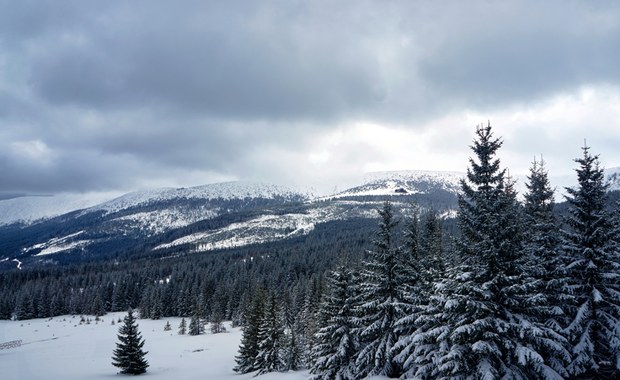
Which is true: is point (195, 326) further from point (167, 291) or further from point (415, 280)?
point (415, 280)

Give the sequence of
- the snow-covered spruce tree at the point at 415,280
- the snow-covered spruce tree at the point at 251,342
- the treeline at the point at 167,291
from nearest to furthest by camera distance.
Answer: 1. the snow-covered spruce tree at the point at 415,280
2. the snow-covered spruce tree at the point at 251,342
3. the treeline at the point at 167,291

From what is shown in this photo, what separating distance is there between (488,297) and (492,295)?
194 millimetres

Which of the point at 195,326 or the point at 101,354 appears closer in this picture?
the point at 101,354

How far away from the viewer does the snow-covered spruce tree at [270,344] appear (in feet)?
143

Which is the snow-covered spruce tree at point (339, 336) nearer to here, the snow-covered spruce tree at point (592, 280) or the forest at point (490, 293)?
the forest at point (490, 293)

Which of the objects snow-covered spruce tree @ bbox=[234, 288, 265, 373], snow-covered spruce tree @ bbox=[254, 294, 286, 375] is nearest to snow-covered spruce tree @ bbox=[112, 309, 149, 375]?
snow-covered spruce tree @ bbox=[234, 288, 265, 373]

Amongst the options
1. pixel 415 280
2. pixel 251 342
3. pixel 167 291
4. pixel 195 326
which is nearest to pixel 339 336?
pixel 415 280

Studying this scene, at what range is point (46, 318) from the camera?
13025 centimetres

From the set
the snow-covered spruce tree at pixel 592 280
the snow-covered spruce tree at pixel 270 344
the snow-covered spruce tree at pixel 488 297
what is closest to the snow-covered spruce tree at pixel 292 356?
the snow-covered spruce tree at pixel 270 344

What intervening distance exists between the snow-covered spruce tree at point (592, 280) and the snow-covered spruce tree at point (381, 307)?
9583mm

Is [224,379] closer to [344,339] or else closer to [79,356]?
[344,339]

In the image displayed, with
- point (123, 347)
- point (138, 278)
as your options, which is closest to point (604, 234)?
point (123, 347)

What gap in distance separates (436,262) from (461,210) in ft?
33.8

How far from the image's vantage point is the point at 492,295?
52.3 feet
